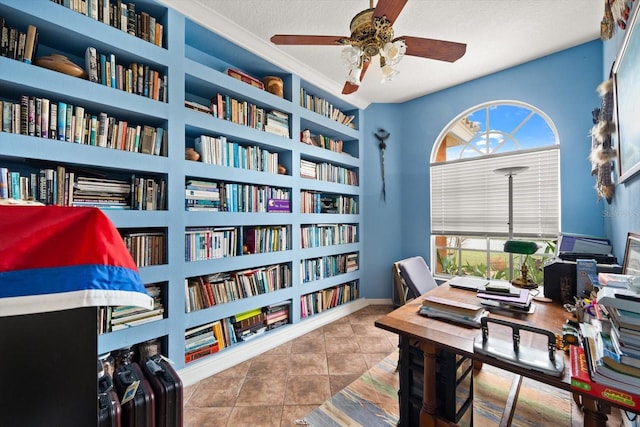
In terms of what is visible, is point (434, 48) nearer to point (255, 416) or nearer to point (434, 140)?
point (434, 140)

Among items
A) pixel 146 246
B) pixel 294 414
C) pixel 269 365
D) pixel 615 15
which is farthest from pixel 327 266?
pixel 615 15

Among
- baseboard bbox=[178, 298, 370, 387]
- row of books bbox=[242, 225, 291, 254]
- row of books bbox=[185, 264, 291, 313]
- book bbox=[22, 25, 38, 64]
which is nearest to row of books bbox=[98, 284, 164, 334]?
row of books bbox=[185, 264, 291, 313]

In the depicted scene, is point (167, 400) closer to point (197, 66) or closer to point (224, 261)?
point (224, 261)

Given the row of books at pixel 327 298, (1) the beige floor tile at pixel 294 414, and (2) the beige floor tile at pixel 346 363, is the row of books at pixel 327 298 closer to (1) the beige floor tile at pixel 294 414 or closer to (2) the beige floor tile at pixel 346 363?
(2) the beige floor tile at pixel 346 363

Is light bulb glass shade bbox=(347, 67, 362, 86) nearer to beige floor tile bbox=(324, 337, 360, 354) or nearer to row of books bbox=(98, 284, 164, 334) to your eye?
row of books bbox=(98, 284, 164, 334)

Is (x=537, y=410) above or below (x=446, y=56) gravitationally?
below

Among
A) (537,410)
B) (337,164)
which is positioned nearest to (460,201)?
(337,164)

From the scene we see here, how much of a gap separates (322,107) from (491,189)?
2259 millimetres

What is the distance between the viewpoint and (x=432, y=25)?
213 cm

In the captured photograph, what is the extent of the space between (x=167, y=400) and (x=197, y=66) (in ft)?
7.20

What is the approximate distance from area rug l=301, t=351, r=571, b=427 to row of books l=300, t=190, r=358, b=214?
173cm

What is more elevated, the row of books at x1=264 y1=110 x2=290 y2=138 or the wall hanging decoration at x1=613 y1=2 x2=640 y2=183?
the row of books at x1=264 y1=110 x2=290 y2=138

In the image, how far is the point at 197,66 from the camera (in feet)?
6.60

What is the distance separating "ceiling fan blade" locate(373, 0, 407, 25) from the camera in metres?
1.22
